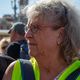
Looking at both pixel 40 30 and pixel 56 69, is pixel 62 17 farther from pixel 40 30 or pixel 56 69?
pixel 56 69

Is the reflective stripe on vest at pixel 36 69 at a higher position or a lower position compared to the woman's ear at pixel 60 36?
lower

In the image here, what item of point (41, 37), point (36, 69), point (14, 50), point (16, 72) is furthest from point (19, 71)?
point (14, 50)

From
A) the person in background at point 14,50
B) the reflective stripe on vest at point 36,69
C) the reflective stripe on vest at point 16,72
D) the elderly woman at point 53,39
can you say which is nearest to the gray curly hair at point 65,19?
the elderly woman at point 53,39

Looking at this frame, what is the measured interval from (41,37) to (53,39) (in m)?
0.10

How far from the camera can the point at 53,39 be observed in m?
2.55

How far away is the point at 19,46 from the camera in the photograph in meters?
5.53

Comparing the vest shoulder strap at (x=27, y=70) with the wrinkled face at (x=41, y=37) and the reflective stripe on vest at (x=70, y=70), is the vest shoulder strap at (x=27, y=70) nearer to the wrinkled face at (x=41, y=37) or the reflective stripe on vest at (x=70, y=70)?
the wrinkled face at (x=41, y=37)

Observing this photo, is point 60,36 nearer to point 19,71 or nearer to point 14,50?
point 19,71

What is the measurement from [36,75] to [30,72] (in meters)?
0.05

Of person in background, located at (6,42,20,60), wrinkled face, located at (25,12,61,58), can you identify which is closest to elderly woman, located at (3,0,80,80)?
wrinkled face, located at (25,12,61,58)

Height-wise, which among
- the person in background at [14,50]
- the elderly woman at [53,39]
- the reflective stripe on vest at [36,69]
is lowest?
the person in background at [14,50]

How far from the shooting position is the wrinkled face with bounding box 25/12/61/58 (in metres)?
2.48

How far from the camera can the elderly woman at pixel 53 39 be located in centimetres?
249

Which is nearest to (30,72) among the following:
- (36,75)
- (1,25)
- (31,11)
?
(36,75)
